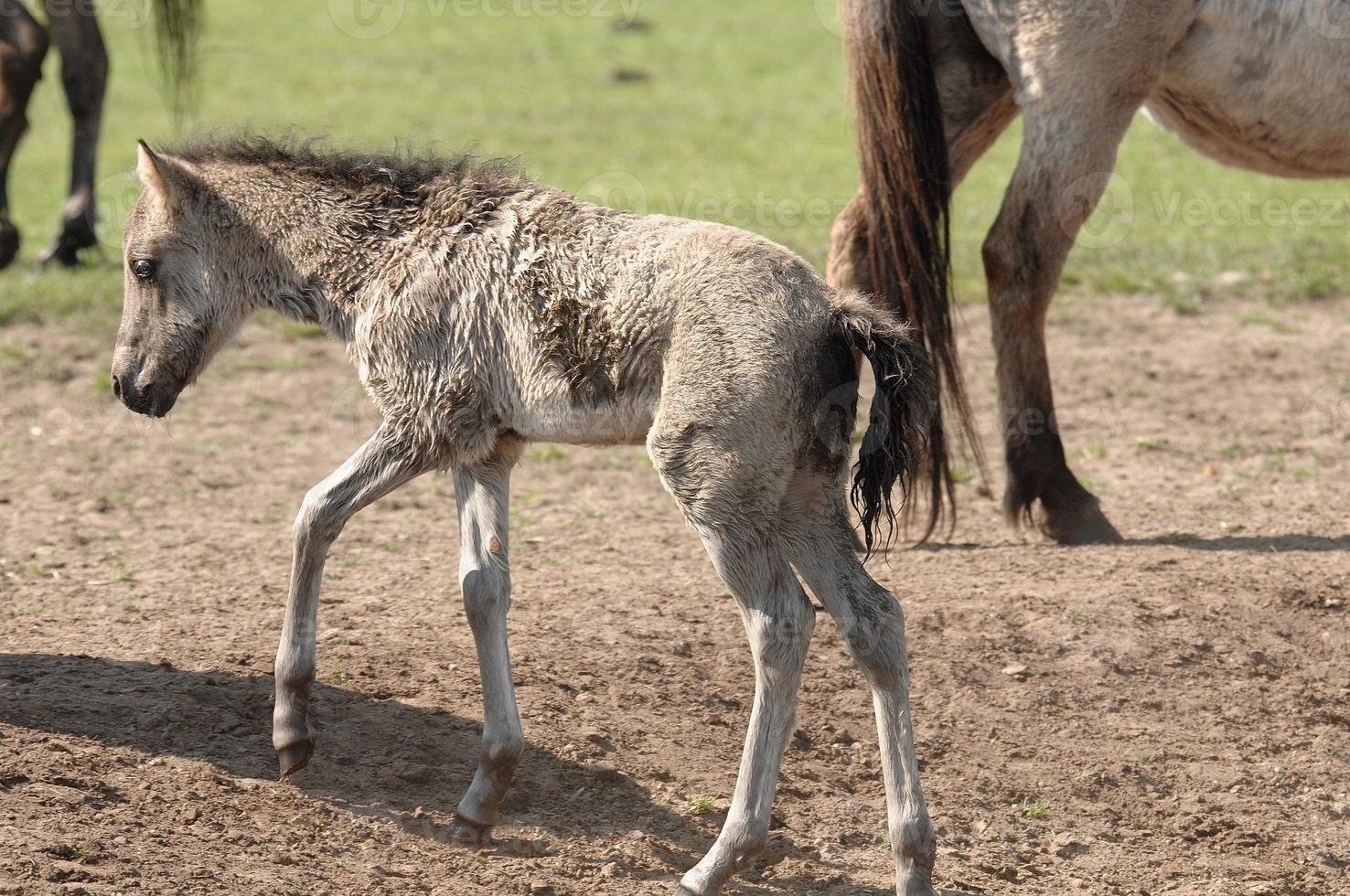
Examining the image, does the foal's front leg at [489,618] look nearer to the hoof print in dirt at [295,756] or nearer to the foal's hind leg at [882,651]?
the hoof print in dirt at [295,756]

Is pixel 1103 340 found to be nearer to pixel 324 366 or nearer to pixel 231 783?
pixel 324 366

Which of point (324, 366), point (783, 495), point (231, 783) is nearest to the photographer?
point (783, 495)

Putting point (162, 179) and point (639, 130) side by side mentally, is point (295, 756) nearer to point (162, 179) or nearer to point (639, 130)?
point (162, 179)

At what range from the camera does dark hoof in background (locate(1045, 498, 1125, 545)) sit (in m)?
5.92

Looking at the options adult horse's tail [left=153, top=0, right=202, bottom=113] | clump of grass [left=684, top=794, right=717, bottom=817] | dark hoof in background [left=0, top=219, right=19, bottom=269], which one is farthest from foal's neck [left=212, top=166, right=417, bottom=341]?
adult horse's tail [left=153, top=0, right=202, bottom=113]

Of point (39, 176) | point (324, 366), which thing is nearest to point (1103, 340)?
point (324, 366)

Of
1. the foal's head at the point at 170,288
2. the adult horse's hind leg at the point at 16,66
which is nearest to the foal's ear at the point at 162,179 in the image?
the foal's head at the point at 170,288

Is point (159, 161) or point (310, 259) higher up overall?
point (159, 161)

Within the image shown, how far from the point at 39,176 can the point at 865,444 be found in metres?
12.9

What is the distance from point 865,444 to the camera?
3.73 m

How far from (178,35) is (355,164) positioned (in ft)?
20.4

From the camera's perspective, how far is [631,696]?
186 inches

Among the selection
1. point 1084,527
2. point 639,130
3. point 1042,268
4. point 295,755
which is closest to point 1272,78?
point 1042,268

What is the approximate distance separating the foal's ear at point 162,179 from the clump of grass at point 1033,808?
2.98 meters
